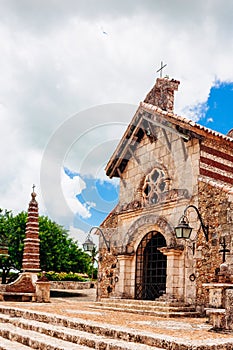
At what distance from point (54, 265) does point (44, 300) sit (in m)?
14.5

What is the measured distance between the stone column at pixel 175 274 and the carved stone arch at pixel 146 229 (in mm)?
294

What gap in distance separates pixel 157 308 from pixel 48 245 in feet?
70.8

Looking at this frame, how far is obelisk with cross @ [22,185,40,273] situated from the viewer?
805 inches

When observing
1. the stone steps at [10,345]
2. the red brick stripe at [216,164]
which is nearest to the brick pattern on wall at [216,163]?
the red brick stripe at [216,164]

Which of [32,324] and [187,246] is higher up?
[187,246]

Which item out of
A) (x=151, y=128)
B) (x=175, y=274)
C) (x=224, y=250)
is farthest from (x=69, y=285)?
(x=224, y=250)

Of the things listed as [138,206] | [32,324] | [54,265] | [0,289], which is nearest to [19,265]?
[54,265]

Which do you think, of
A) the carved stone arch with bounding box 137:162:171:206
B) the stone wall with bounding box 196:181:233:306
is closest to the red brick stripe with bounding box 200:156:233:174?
the stone wall with bounding box 196:181:233:306

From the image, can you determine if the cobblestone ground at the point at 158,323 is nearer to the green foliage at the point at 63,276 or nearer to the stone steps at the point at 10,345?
the stone steps at the point at 10,345

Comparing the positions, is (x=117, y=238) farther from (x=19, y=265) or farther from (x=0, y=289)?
(x=19, y=265)

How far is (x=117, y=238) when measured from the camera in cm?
1702

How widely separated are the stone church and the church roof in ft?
0.10

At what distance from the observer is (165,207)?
1433 cm

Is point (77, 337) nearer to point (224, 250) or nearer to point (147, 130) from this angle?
point (224, 250)
